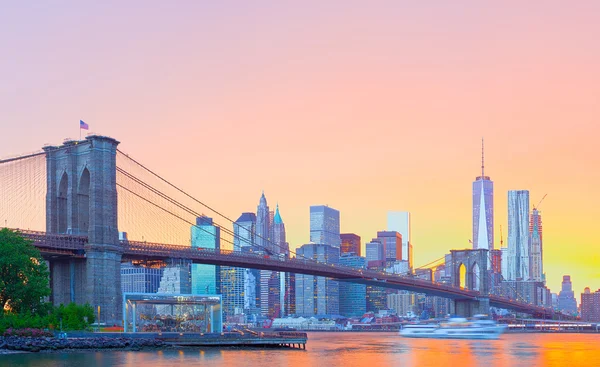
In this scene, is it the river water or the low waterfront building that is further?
the low waterfront building

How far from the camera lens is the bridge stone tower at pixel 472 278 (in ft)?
477

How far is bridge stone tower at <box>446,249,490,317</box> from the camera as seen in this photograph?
145500mm

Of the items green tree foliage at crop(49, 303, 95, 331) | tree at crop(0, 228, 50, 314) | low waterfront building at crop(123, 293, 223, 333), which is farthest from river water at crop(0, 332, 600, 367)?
tree at crop(0, 228, 50, 314)

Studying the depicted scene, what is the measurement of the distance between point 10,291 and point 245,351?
1921cm

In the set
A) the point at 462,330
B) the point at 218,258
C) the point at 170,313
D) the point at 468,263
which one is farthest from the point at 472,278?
the point at 170,313

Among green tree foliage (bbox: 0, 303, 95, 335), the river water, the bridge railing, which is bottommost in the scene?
the river water

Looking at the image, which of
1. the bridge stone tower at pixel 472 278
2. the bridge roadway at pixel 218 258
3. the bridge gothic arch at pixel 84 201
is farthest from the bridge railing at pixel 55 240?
the bridge stone tower at pixel 472 278

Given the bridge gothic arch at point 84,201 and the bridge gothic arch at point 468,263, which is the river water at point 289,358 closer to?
the bridge gothic arch at point 84,201

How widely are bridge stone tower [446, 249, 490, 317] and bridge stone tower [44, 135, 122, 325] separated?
8111 centimetres

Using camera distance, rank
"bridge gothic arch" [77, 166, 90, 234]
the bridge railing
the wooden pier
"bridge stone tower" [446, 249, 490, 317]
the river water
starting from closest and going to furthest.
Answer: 1. the river water
2. the wooden pier
3. the bridge railing
4. "bridge gothic arch" [77, 166, 90, 234]
5. "bridge stone tower" [446, 249, 490, 317]

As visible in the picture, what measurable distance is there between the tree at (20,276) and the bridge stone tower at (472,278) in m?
88.8

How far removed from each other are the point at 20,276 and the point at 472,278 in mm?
110782

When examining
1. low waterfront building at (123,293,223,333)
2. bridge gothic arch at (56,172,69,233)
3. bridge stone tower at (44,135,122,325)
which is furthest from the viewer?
bridge gothic arch at (56,172,69,233)

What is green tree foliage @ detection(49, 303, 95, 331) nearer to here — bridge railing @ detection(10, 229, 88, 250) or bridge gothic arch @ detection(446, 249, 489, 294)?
bridge railing @ detection(10, 229, 88, 250)
